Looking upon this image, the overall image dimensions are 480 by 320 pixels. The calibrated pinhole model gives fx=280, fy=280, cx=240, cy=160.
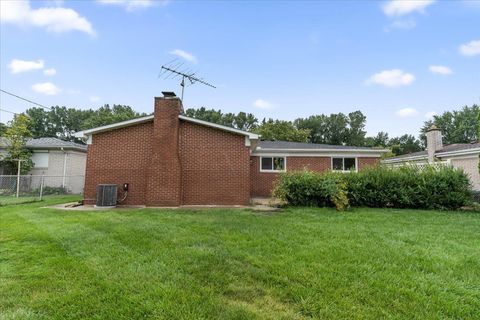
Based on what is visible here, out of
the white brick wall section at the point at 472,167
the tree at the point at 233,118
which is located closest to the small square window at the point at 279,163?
the white brick wall section at the point at 472,167

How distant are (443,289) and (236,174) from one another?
8.15m

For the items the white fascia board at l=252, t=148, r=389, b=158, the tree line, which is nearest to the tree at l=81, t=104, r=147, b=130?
the tree line

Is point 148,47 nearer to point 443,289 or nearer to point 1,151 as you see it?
point 1,151

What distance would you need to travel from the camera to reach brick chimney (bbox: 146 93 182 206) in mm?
10383

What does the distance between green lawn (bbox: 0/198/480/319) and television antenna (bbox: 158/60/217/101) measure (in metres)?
8.61

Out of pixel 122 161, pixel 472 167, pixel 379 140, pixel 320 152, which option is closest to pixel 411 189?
pixel 320 152

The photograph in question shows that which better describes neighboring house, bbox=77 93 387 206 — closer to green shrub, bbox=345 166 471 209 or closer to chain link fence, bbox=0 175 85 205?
green shrub, bbox=345 166 471 209

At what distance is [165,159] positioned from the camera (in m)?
10.4

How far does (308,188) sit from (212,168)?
370cm

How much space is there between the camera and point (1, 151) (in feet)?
60.6

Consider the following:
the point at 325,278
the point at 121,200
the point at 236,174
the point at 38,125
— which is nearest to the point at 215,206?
the point at 236,174

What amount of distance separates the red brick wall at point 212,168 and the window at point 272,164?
17.5 ft

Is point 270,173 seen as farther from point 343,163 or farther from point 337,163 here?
point 343,163

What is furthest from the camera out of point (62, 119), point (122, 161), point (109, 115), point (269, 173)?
point (62, 119)
